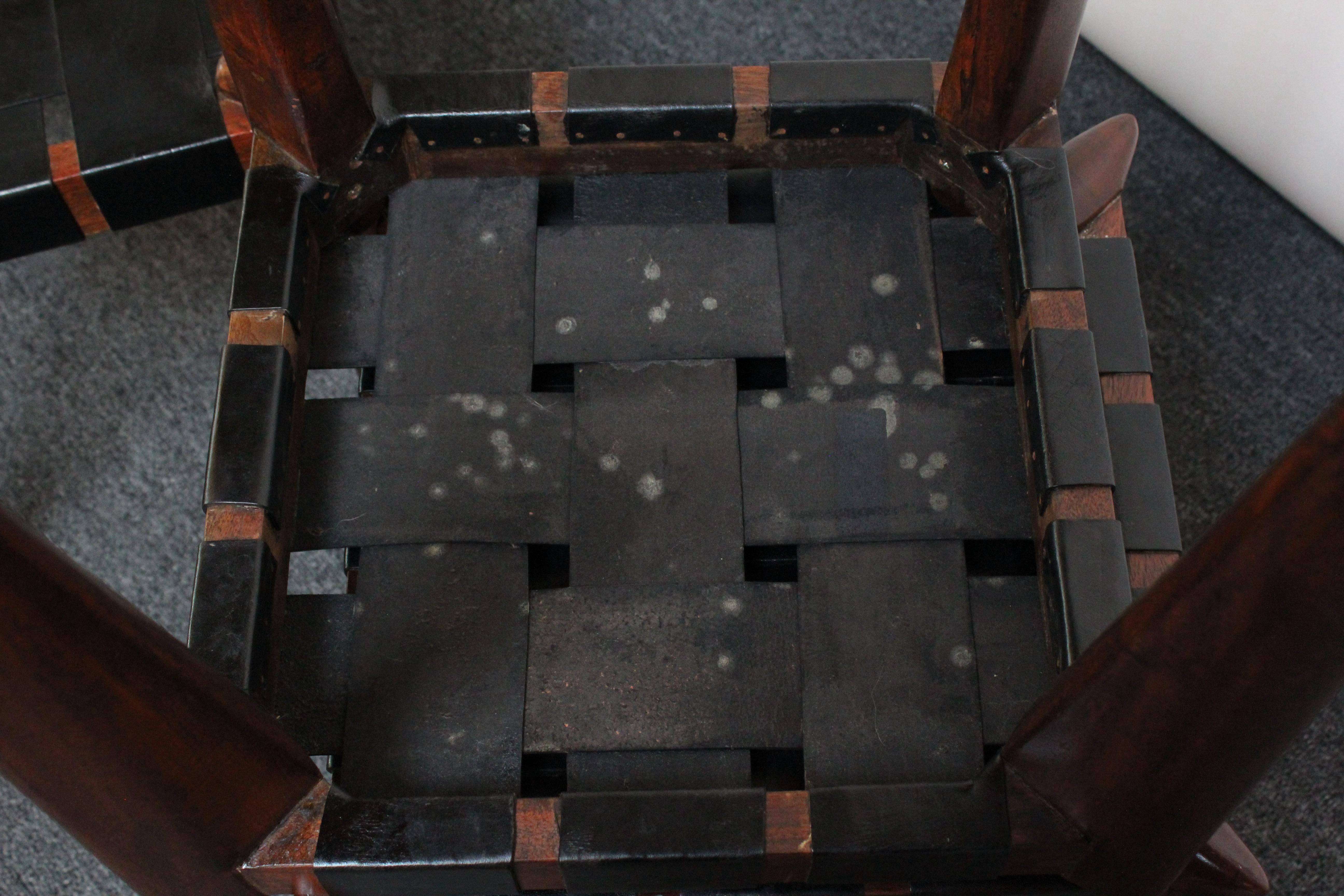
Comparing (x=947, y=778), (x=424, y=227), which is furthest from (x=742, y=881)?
(x=424, y=227)

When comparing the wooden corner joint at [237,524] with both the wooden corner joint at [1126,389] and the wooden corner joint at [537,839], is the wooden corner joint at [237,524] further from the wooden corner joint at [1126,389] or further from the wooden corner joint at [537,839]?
the wooden corner joint at [1126,389]

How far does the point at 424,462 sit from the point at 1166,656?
430mm

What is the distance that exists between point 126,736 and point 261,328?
30 cm

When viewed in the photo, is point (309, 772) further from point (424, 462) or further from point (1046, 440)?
point (1046, 440)

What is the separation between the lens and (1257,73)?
1.15 metres

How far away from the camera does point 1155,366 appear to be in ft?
4.01

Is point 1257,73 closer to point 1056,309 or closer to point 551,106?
point 1056,309

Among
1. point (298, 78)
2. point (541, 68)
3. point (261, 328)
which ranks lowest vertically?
point (541, 68)

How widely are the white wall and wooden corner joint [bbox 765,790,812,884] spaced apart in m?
0.75

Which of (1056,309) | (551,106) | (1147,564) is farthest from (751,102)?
(1147,564)

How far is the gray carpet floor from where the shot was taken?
1.19 metres

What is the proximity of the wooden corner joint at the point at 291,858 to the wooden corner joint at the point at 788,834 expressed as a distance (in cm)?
22

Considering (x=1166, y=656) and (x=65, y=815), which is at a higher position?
(x=1166, y=656)

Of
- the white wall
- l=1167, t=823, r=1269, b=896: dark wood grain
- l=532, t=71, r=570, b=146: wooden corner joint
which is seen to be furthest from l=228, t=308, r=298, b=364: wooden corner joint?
the white wall
